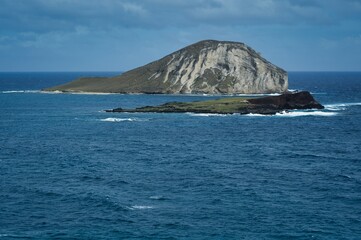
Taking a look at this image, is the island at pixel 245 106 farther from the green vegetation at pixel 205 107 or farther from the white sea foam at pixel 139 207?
the white sea foam at pixel 139 207

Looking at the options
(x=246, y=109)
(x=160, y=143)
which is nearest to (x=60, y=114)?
(x=246, y=109)

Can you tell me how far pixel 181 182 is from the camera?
76.1m

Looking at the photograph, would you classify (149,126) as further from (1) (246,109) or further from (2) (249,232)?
(2) (249,232)

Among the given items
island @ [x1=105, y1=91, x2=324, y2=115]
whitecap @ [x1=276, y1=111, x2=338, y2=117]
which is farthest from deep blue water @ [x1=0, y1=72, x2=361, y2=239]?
island @ [x1=105, y1=91, x2=324, y2=115]

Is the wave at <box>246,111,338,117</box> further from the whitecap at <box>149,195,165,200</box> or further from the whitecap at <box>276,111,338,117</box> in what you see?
the whitecap at <box>149,195,165,200</box>

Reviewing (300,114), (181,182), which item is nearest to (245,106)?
(300,114)

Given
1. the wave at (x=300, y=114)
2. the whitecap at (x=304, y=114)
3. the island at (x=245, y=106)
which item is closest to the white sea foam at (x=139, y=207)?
the wave at (x=300, y=114)

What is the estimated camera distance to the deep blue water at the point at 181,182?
190 ft

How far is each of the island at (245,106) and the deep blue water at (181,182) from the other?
3628 cm

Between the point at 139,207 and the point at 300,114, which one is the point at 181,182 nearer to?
the point at 139,207

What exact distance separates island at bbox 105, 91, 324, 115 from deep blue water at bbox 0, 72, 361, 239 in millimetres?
36277

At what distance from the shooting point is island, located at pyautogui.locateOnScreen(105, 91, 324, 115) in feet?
571

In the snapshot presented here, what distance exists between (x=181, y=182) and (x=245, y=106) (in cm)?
10361

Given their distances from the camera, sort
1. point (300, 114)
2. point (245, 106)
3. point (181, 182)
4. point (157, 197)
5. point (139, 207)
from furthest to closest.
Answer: point (245, 106), point (300, 114), point (181, 182), point (157, 197), point (139, 207)
